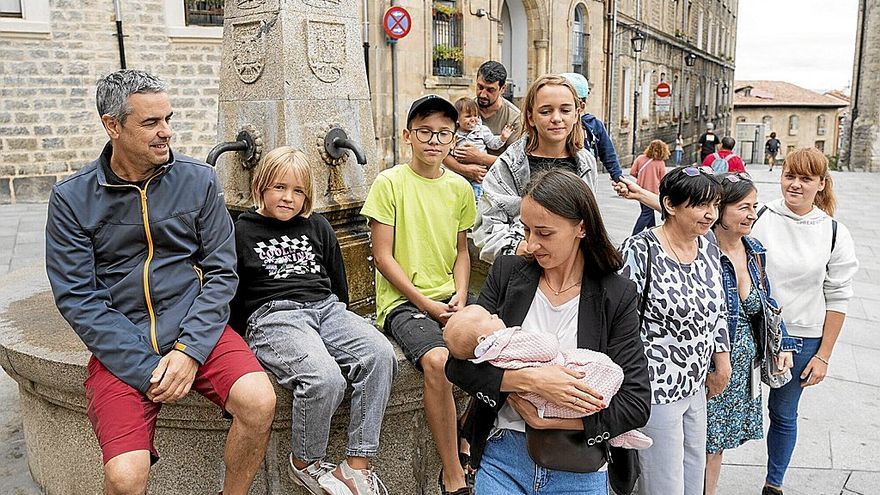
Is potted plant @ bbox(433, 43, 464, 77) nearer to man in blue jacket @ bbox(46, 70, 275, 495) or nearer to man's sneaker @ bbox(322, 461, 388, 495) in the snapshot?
man in blue jacket @ bbox(46, 70, 275, 495)

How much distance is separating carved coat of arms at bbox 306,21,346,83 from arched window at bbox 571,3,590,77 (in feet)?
66.9

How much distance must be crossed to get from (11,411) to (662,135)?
106ft

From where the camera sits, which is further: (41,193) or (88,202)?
(41,193)

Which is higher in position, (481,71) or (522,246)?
(481,71)

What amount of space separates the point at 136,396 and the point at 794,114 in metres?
64.8

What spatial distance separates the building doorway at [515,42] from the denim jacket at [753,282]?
60.5ft

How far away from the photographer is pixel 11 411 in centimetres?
435

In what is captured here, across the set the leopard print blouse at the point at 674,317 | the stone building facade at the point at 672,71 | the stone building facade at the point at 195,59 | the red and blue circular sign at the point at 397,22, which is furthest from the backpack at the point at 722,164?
the stone building facade at the point at 672,71

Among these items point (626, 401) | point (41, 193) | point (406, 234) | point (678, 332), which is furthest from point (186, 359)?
point (41, 193)

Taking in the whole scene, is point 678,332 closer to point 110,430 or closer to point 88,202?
point 110,430

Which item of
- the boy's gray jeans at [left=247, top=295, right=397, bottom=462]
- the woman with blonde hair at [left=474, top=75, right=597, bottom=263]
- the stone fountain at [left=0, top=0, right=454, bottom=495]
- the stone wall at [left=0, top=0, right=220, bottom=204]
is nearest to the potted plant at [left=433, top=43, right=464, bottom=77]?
the stone wall at [left=0, top=0, right=220, bottom=204]

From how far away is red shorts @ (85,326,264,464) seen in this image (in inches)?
96.3

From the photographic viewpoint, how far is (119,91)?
2.60 metres

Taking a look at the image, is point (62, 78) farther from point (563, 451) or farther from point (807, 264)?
point (563, 451)
